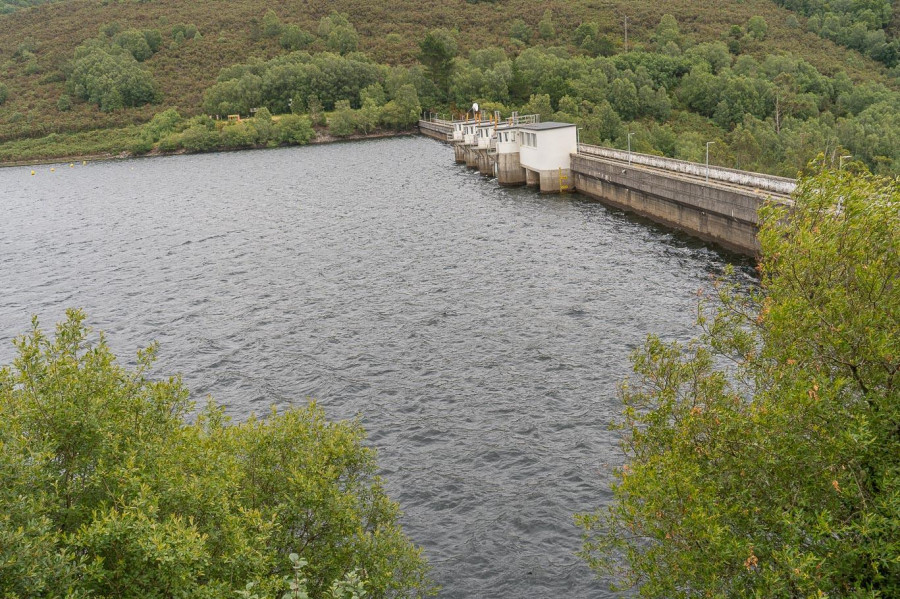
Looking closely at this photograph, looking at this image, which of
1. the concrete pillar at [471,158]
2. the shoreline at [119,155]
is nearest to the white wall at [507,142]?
the concrete pillar at [471,158]

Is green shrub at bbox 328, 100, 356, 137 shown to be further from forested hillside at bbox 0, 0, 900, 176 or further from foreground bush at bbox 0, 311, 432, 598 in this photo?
foreground bush at bbox 0, 311, 432, 598

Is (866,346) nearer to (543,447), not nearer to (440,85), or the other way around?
(543,447)

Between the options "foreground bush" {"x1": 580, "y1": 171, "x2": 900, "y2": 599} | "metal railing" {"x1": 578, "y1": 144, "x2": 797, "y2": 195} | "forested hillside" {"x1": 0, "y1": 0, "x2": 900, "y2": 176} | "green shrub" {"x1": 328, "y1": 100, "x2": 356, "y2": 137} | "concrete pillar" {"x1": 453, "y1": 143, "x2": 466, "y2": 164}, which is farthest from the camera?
"green shrub" {"x1": 328, "y1": 100, "x2": 356, "y2": 137}

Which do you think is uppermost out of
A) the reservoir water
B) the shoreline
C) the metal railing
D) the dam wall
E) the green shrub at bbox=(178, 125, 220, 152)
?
the green shrub at bbox=(178, 125, 220, 152)

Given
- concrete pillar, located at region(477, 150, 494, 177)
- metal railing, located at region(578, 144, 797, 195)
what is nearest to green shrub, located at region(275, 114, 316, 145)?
concrete pillar, located at region(477, 150, 494, 177)

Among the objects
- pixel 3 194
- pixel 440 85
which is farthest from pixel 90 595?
pixel 440 85

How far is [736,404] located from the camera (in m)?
16.3

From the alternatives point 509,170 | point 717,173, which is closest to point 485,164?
point 509,170

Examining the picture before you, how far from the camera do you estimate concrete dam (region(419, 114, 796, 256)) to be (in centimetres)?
5288

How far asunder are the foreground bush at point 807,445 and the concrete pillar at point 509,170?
3127 inches

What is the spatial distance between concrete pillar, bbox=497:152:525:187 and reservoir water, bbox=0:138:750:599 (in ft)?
12.7

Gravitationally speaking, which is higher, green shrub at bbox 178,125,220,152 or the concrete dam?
green shrub at bbox 178,125,220,152

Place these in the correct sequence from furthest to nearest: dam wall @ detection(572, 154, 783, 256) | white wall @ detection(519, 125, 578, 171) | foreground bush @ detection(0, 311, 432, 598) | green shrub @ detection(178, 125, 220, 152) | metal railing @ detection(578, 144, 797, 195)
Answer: green shrub @ detection(178, 125, 220, 152) < white wall @ detection(519, 125, 578, 171) < dam wall @ detection(572, 154, 783, 256) < metal railing @ detection(578, 144, 797, 195) < foreground bush @ detection(0, 311, 432, 598)

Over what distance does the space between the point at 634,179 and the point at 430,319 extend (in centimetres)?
3345
